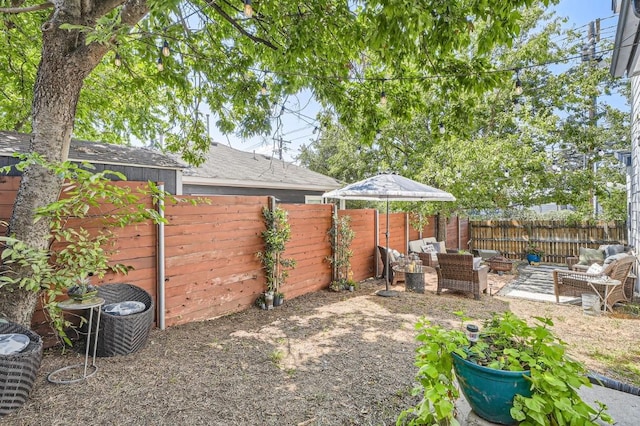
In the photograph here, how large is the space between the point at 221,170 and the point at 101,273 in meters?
5.92

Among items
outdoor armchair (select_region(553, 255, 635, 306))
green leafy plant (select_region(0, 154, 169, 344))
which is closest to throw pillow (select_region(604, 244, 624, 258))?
outdoor armchair (select_region(553, 255, 635, 306))

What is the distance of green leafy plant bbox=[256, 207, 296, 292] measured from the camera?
5109 mm

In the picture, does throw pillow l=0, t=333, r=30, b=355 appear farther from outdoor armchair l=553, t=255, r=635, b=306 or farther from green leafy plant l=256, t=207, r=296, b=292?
outdoor armchair l=553, t=255, r=635, b=306

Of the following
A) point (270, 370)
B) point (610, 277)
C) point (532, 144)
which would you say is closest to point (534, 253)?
point (532, 144)

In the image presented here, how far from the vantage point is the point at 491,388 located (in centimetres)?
153

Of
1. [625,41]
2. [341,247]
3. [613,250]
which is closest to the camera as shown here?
[625,41]

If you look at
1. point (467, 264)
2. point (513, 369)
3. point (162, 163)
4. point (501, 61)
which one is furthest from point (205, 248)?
point (501, 61)

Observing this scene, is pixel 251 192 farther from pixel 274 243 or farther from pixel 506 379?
pixel 506 379

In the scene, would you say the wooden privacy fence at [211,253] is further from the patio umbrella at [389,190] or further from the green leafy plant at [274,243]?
the patio umbrella at [389,190]

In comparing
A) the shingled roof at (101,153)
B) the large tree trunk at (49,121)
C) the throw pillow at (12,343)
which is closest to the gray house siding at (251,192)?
the shingled roof at (101,153)

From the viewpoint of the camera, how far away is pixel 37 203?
2.86 m

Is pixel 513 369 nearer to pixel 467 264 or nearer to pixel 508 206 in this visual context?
pixel 467 264

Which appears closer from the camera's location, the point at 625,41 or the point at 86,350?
the point at 86,350

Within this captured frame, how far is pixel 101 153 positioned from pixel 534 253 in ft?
41.3
